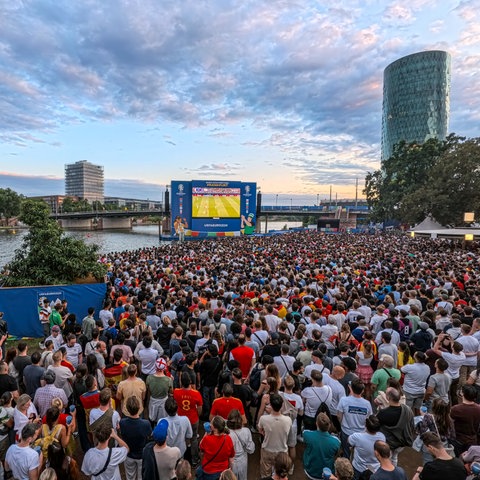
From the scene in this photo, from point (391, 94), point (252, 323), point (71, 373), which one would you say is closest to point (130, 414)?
point (71, 373)

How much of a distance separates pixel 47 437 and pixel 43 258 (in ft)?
33.6

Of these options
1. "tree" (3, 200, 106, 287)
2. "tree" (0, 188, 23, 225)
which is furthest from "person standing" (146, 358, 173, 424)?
"tree" (0, 188, 23, 225)

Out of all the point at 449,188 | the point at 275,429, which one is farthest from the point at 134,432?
the point at 449,188

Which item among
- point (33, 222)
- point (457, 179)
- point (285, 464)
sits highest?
point (457, 179)

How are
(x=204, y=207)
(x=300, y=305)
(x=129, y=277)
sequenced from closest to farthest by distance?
(x=300, y=305) → (x=129, y=277) → (x=204, y=207)

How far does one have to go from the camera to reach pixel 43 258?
464 inches

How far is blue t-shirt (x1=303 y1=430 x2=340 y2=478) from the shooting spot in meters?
3.26

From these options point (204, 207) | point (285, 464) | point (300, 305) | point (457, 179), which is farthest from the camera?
point (204, 207)

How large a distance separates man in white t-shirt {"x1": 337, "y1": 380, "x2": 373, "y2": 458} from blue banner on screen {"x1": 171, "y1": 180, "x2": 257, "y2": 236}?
3758 cm

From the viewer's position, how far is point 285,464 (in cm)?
260

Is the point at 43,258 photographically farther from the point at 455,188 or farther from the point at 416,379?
the point at 455,188

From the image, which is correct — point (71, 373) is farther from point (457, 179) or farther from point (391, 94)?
point (391, 94)

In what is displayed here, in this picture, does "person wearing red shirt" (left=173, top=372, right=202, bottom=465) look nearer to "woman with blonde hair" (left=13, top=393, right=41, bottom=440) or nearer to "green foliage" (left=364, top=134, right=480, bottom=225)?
"woman with blonde hair" (left=13, top=393, right=41, bottom=440)

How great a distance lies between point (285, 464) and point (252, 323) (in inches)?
161
